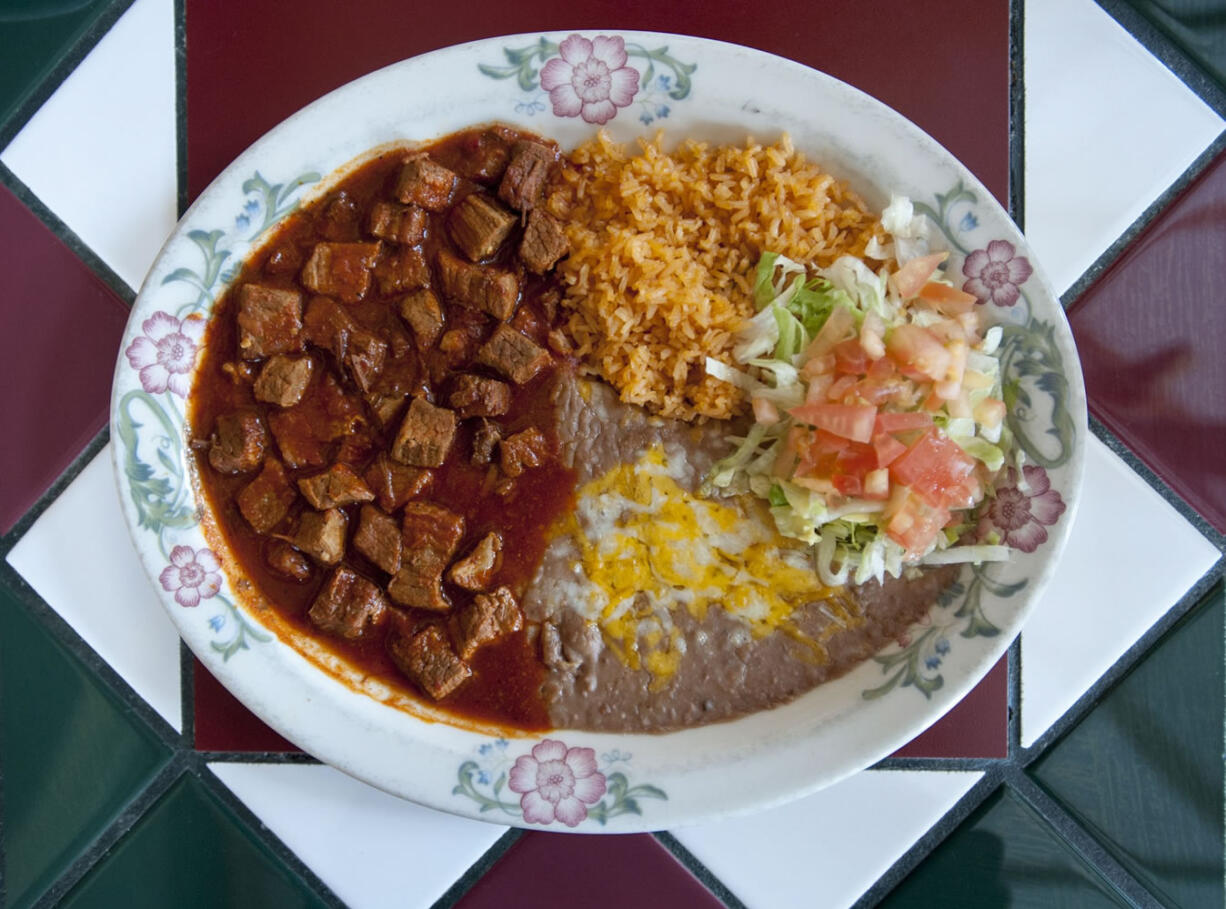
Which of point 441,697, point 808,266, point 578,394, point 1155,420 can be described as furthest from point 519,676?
point 1155,420

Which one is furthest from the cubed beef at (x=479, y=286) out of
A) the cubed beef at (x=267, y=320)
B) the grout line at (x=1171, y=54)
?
the grout line at (x=1171, y=54)

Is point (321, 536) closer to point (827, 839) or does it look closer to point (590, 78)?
point (590, 78)

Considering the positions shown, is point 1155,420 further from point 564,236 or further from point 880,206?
point 564,236

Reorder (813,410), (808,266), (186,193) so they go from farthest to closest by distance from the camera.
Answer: (186,193) → (808,266) → (813,410)

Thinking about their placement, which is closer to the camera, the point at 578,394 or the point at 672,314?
the point at 672,314

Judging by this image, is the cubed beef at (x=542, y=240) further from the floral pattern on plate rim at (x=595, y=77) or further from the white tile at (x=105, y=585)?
the white tile at (x=105, y=585)
